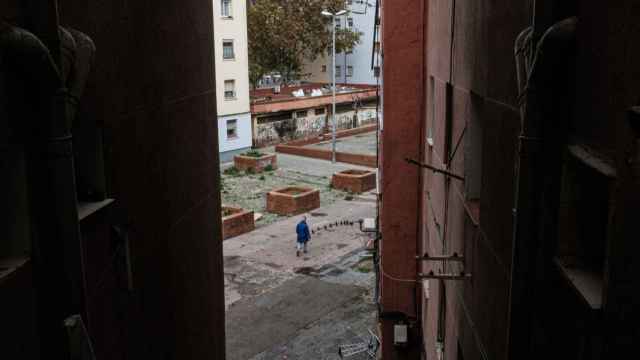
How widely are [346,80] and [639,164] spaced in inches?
2543

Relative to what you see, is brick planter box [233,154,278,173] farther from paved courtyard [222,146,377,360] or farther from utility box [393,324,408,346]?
utility box [393,324,408,346]

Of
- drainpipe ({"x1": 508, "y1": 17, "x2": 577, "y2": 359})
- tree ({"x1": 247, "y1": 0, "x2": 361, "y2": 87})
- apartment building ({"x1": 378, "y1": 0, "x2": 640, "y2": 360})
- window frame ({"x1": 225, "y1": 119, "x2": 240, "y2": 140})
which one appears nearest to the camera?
apartment building ({"x1": 378, "y1": 0, "x2": 640, "y2": 360})

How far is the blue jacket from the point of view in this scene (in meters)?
21.2

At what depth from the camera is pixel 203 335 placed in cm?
893

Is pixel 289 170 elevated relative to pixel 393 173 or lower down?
lower down

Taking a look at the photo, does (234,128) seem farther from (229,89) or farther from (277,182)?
(277,182)

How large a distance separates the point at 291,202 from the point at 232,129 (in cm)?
1364

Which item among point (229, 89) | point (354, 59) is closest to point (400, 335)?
point (229, 89)

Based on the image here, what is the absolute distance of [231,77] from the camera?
3881 centimetres

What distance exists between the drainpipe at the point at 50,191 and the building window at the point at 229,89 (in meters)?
35.4

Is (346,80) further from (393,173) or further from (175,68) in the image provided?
(175,68)

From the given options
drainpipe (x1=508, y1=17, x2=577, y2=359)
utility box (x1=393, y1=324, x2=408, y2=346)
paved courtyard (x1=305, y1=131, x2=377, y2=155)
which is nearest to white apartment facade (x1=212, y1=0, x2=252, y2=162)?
paved courtyard (x1=305, y1=131, x2=377, y2=155)

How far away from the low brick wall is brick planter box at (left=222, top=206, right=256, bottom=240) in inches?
483

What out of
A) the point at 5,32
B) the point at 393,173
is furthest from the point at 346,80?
the point at 5,32
